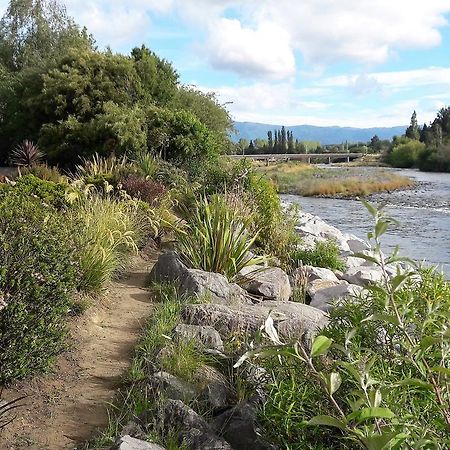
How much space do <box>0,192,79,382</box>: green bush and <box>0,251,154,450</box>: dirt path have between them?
8.5 inches

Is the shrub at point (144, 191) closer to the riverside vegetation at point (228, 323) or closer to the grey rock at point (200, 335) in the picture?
the riverside vegetation at point (228, 323)

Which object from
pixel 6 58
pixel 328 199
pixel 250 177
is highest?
pixel 6 58

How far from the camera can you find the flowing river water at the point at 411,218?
15703 millimetres

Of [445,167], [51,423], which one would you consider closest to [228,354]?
[51,423]

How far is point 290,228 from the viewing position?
10141mm

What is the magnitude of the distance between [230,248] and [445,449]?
475 centimetres

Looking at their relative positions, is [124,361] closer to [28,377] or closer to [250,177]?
[28,377]

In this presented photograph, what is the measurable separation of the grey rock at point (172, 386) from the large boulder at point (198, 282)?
1828mm

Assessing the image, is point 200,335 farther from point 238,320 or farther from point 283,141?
point 283,141

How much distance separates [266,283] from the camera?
662 cm

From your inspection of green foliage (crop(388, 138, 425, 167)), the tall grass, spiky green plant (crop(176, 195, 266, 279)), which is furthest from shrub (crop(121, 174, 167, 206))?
green foliage (crop(388, 138, 425, 167))

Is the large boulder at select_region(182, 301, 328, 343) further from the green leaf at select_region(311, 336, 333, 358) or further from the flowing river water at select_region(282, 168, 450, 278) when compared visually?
the flowing river water at select_region(282, 168, 450, 278)

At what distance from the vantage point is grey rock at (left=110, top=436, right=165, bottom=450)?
8.81 ft

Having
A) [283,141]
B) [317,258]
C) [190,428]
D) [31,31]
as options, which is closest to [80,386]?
[190,428]
